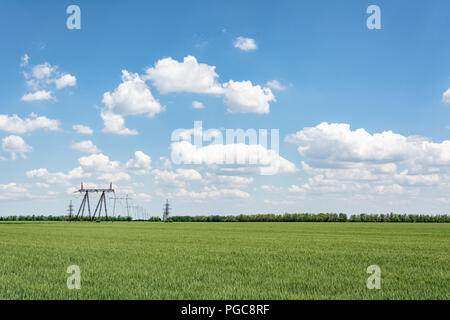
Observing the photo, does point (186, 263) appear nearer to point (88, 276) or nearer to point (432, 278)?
point (88, 276)

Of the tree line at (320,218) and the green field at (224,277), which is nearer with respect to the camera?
the green field at (224,277)

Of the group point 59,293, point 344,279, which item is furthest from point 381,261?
point 59,293

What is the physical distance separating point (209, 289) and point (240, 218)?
129065 millimetres

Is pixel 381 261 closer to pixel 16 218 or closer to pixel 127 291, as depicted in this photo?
pixel 127 291

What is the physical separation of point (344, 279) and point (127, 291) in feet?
20.9

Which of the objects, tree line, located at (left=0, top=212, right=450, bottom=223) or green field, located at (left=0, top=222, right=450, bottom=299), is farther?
tree line, located at (left=0, top=212, right=450, bottom=223)

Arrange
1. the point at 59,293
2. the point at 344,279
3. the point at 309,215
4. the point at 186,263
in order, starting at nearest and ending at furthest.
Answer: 1. the point at 59,293
2. the point at 344,279
3. the point at 186,263
4. the point at 309,215

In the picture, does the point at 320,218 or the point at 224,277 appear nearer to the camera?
the point at 224,277

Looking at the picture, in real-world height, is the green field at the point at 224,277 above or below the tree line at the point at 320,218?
above

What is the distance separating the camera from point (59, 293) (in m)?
9.80

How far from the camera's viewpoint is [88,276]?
12.3 m

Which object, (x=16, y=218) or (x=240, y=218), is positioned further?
(x=16, y=218)

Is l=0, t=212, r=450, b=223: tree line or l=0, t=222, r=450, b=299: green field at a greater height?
l=0, t=222, r=450, b=299: green field
